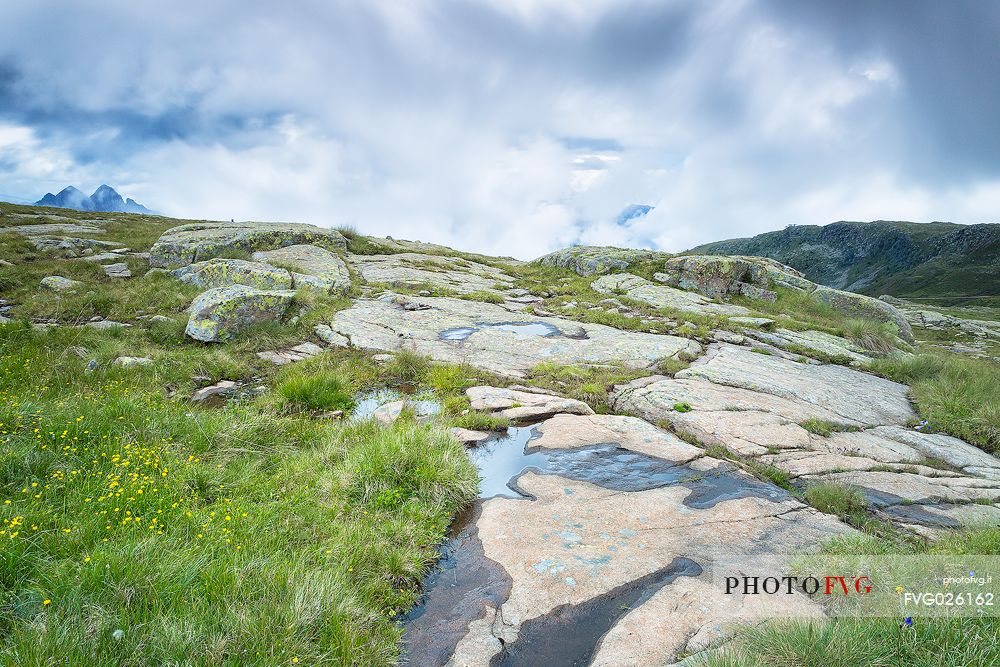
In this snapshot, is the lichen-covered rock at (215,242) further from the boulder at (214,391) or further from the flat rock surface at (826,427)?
the flat rock surface at (826,427)

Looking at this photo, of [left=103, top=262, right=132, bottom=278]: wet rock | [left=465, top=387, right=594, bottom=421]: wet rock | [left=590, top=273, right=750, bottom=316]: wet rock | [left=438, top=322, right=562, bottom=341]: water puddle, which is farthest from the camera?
[left=590, top=273, right=750, bottom=316]: wet rock

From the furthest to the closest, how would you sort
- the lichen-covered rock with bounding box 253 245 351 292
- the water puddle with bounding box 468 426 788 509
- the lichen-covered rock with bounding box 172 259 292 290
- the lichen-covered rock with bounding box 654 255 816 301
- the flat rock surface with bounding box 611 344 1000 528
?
the lichen-covered rock with bounding box 654 255 816 301
the lichen-covered rock with bounding box 253 245 351 292
the lichen-covered rock with bounding box 172 259 292 290
the flat rock surface with bounding box 611 344 1000 528
the water puddle with bounding box 468 426 788 509

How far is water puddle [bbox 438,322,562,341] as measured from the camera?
41.3ft

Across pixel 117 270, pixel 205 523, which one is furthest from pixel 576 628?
pixel 117 270

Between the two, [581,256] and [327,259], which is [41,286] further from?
[581,256]

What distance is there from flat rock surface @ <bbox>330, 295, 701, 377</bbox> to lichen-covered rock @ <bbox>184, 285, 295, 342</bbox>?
186 centimetres

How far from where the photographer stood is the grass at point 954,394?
316 inches

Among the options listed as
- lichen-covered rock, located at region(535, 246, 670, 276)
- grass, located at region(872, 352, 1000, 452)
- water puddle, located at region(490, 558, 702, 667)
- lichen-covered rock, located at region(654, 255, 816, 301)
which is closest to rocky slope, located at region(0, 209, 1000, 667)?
water puddle, located at region(490, 558, 702, 667)

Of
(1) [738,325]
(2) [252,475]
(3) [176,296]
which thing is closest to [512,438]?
(2) [252,475]

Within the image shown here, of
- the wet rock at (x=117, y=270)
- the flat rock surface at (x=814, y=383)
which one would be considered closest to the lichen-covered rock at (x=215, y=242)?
the wet rock at (x=117, y=270)

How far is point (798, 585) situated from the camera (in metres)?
3.68

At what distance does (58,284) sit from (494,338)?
51.6 ft

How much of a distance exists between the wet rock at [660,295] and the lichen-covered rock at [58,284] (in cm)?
2131

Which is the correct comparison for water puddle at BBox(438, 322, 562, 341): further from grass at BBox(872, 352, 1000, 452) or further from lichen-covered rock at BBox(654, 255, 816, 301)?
lichen-covered rock at BBox(654, 255, 816, 301)
